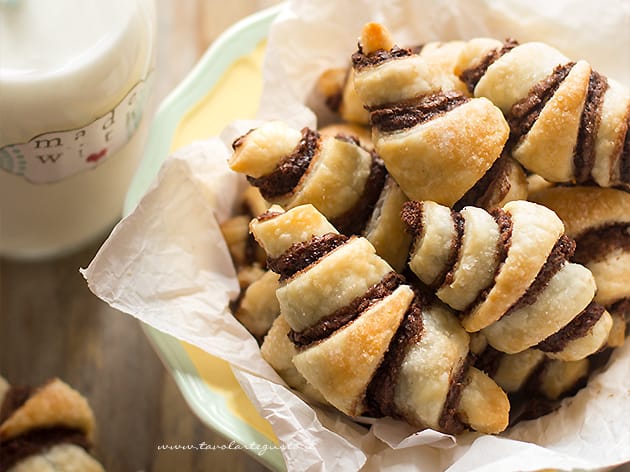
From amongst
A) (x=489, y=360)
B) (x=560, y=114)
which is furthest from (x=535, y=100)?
(x=489, y=360)

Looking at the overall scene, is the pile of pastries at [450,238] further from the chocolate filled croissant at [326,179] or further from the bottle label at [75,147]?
the bottle label at [75,147]

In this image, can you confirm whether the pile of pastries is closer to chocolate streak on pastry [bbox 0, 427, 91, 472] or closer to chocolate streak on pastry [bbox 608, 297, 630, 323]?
chocolate streak on pastry [bbox 608, 297, 630, 323]

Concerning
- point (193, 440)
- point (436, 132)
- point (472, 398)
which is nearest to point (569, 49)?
point (436, 132)

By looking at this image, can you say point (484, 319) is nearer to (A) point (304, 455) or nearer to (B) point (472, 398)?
(B) point (472, 398)

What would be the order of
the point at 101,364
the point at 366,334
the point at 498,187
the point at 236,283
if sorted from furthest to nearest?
the point at 101,364, the point at 236,283, the point at 498,187, the point at 366,334

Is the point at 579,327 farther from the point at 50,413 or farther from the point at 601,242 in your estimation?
the point at 50,413

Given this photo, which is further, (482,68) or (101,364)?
(101,364)

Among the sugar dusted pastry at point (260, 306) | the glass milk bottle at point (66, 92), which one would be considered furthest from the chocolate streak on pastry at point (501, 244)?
the glass milk bottle at point (66, 92)
